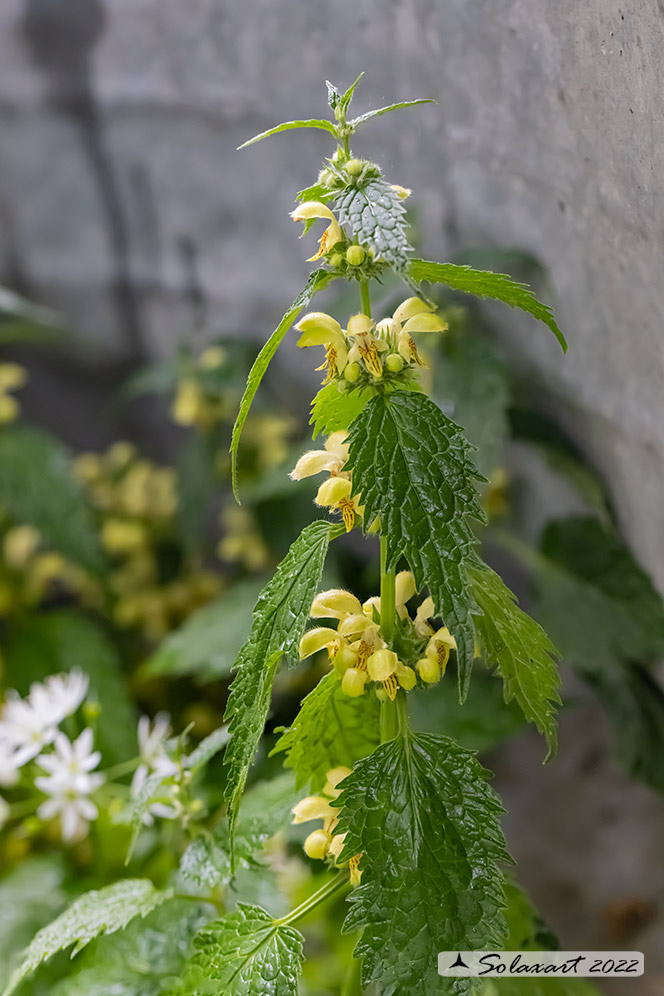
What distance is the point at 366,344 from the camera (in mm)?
423

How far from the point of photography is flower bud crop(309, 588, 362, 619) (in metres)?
0.47

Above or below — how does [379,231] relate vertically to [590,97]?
below

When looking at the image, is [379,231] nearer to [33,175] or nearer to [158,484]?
[158,484]

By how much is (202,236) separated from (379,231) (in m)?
0.85

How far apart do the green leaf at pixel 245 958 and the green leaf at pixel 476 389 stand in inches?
15.5

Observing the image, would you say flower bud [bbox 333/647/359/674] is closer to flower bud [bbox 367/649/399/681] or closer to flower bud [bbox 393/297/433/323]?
flower bud [bbox 367/649/399/681]

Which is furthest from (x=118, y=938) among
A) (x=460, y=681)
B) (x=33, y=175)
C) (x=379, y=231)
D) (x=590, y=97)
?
(x=33, y=175)

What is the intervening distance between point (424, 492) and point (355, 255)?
12cm

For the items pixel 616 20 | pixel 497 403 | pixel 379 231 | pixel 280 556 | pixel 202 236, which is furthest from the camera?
pixel 202 236

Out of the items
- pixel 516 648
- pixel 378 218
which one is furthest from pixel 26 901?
pixel 378 218

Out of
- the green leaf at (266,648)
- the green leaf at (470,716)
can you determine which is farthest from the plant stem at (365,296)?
the green leaf at (470,716)

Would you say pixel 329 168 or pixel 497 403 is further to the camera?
pixel 497 403

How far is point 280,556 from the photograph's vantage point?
3.42 ft

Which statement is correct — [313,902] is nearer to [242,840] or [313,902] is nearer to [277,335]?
[242,840]
